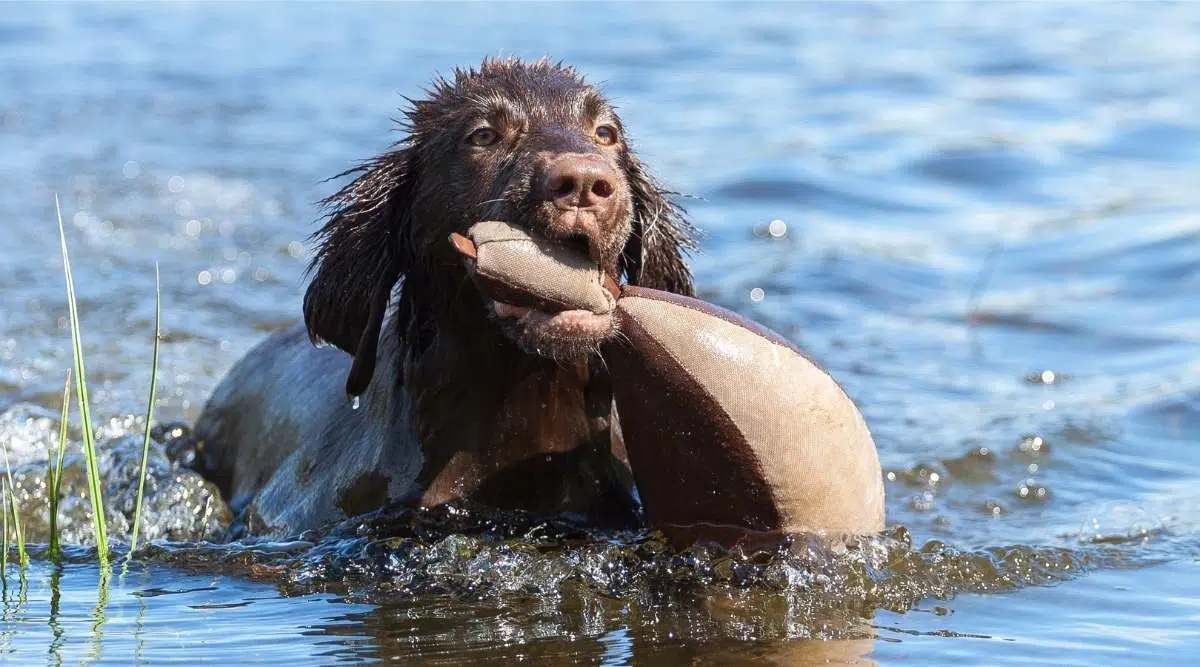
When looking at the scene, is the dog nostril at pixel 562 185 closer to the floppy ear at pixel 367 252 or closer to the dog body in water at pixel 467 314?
the dog body in water at pixel 467 314

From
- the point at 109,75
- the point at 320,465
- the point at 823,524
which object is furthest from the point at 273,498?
the point at 109,75

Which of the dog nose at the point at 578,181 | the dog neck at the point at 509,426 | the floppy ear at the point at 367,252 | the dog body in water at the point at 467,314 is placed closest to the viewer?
the dog nose at the point at 578,181

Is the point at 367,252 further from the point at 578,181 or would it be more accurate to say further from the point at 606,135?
the point at 578,181

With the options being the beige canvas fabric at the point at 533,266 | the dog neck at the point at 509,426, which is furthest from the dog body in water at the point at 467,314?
the beige canvas fabric at the point at 533,266

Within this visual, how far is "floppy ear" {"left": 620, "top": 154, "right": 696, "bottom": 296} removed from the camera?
4723mm

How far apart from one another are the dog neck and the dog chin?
0.38 meters

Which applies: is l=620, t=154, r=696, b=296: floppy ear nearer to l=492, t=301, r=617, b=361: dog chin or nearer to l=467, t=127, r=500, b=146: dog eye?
l=467, t=127, r=500, b=146: dog eye

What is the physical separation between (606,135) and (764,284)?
4.43 metres

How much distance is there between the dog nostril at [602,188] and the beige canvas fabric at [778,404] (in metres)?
0.27

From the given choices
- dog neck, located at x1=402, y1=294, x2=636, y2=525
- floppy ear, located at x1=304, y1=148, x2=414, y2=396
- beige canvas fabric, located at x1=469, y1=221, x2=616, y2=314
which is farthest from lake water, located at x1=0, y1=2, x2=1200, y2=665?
beige canvas fabric, located at x1=469, y1=221, x2=616, y2=314

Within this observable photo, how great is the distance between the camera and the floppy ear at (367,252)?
476 cm

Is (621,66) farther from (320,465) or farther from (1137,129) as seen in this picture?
(320,465)

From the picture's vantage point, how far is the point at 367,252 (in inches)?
188

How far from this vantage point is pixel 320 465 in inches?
211
